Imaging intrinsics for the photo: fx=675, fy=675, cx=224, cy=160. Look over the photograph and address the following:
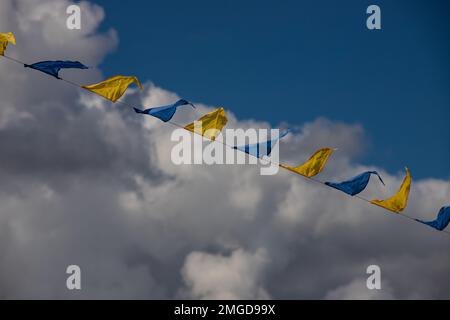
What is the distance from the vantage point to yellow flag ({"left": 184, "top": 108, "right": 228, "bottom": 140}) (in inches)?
1224

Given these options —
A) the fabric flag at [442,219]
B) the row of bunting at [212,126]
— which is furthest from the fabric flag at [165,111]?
the fabric flag at [442,219]

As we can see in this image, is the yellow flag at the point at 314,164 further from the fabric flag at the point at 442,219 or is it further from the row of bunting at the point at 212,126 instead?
the fabric flag at the point at 442,219

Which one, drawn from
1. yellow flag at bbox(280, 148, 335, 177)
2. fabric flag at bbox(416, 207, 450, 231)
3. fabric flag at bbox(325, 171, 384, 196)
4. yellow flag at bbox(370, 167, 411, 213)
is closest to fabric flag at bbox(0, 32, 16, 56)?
yellow flag at bbox(280, 148, 335, 177)

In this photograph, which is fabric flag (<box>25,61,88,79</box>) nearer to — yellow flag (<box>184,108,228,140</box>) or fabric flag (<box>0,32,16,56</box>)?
fabric flag (<box>0,32,16,56</box>)

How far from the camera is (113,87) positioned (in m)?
30.5

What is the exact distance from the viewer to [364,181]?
32406 mm

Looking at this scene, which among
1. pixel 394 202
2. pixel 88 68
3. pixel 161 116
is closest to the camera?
pixel 88 68

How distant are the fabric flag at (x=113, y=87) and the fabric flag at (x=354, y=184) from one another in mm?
10502

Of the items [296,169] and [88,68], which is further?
[296,169]

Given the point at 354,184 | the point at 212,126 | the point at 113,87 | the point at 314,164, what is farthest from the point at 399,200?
the point at 113,87
